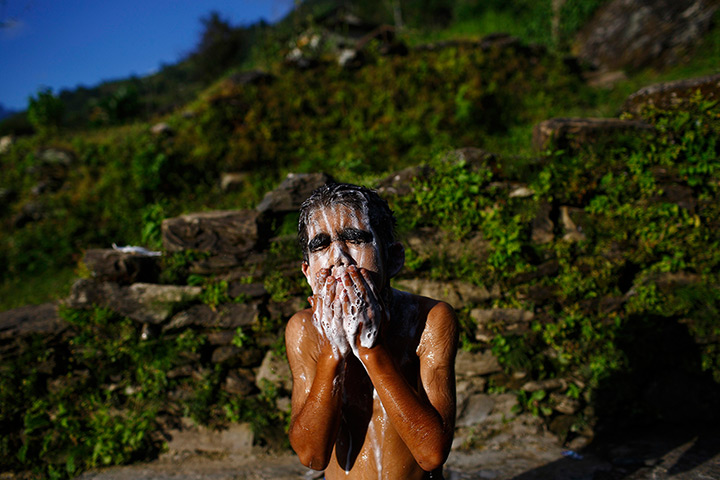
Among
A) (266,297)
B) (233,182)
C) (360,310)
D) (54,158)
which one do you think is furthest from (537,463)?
(54,158)

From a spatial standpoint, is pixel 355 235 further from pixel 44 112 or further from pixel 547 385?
pixel 44 112

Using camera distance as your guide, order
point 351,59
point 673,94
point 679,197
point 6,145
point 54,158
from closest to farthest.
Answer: point 679,197, point 673,94, point 351,59, point 54,158, point 6,145

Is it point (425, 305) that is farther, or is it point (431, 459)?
point (425, 305)

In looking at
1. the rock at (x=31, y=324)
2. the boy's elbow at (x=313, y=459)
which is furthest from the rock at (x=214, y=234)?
the boy's elbow at (x=313, y=459)

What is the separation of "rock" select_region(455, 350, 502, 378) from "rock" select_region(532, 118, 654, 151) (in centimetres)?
222

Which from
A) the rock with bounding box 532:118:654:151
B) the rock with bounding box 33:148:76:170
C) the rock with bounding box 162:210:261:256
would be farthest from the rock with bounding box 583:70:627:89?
the rock with bounding box 33:148:76:170

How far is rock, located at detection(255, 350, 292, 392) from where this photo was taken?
12.3ft

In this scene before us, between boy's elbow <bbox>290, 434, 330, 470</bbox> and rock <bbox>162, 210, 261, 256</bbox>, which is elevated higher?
rock <bbox>162, 210, 261, 256</bbox>

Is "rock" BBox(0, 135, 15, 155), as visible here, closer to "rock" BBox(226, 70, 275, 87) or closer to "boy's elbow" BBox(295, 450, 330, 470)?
"rock" BBox(226, 70, 275, 87)

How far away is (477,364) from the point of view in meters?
3.68

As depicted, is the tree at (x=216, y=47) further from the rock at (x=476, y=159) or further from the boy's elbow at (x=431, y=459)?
the boy's elbow at (x=431, y=459)

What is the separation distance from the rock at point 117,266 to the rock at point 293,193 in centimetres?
130

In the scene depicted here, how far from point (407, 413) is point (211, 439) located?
2965 mm

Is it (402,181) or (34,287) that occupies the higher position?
(402,181)
